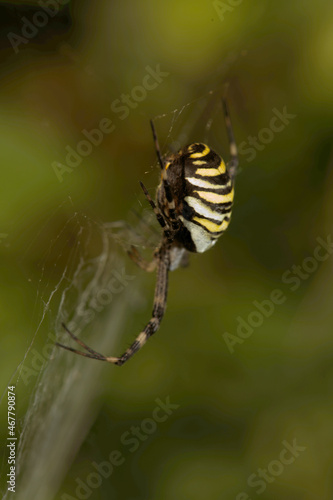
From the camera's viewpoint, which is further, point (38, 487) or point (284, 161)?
point (284, 161)

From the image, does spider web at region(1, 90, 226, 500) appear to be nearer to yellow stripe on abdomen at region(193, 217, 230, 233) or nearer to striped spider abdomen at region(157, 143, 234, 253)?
striped spider abdomen at region(157, 143, 234, 253)

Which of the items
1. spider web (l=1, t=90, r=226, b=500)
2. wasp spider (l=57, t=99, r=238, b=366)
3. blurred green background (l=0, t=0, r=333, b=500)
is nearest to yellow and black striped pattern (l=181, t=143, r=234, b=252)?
wasp spider (l=57, t=99, r=238, b=366)

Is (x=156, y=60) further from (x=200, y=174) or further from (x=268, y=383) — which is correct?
(x=268, y=383)

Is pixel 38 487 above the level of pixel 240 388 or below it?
above

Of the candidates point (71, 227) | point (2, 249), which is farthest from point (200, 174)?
point (2, 249)

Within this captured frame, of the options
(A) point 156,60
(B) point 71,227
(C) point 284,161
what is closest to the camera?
(B) point 71,227

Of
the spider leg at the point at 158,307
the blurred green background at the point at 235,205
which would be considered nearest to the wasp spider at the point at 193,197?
the spider leg at the point at 158,307

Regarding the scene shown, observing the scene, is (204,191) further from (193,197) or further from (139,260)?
(139,260)

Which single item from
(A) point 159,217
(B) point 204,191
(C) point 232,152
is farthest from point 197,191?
(C) point 232,152
